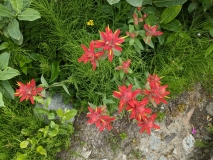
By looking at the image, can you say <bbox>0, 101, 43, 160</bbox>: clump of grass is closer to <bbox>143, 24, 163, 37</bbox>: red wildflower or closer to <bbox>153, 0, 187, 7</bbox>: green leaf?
<bbox>143, 24, 163, 37</bbox>: red wildflower

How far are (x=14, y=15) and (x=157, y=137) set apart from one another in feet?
3.28

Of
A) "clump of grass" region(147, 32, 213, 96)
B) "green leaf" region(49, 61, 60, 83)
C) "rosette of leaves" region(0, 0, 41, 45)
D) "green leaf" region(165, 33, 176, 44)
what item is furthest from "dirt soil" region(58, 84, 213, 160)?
"rosette of leaves" region(0, 0, 41, 45)

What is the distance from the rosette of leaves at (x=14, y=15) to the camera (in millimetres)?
1344

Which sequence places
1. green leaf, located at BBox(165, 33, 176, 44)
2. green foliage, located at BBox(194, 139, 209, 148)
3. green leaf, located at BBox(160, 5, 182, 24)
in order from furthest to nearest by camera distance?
green foliage, located at BBox(194, 139, 209, 148) → green leaf, located at BBox(165, 33, 176, 44) → green leaf, located at BBox(160, 5, 182, 24)

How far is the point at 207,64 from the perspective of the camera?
171 cm

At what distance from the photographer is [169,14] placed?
151cm

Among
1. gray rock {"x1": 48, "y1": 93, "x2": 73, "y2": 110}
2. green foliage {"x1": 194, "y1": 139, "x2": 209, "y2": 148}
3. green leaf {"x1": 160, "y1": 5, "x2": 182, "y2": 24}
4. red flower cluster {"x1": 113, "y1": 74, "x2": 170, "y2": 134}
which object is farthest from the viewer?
green foliage {"x1": 194, "y1": 139, "x2": 209, "y2": 148}

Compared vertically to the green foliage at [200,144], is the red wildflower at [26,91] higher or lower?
higher

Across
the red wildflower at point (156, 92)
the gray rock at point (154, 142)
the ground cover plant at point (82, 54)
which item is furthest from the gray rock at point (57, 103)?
the red wildflower at point (156, 92)

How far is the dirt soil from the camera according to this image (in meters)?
1.71

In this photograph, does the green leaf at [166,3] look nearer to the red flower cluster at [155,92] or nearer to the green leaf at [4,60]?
the red flower cluster at [155,92]

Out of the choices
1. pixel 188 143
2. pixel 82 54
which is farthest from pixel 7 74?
pixel 188 143

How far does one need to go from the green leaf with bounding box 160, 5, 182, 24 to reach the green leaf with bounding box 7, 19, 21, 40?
0.69 m

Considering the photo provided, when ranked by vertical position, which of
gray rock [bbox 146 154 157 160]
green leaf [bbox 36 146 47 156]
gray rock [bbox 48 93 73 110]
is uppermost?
gray rock [bbox 48 93 73 110]
